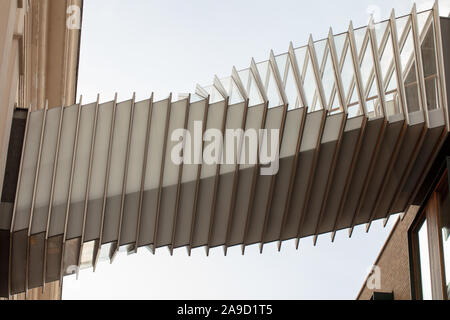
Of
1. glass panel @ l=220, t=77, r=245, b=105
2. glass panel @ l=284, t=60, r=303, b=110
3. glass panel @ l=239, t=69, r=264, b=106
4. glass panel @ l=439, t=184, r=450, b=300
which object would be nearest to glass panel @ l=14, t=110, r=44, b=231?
glass panel @ l=220, t=77, r=245, b=105

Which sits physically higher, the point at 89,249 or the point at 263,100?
the point at 263,100

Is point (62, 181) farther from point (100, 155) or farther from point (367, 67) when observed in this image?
point (367, 67)

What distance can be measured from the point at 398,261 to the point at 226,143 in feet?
22.8

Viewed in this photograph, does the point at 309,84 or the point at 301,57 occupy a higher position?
the point at 301,57

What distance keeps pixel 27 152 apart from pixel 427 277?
8230mm

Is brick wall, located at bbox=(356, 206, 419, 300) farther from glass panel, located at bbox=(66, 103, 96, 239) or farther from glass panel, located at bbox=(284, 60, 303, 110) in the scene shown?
glass panel, located at bbox=(66, 103, 96, 239)

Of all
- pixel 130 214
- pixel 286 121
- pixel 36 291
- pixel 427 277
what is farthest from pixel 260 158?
pixel 36 291

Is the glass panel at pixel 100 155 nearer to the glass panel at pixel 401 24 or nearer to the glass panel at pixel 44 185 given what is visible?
the glass panel at pixel 44 185

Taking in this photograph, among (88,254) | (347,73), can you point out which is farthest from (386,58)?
(88,254)

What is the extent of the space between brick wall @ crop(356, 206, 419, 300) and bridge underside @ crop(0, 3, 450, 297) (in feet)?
10.6

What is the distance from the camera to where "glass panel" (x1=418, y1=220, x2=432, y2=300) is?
1494cm

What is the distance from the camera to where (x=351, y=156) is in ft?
44.2

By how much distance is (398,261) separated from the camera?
58.5ft
